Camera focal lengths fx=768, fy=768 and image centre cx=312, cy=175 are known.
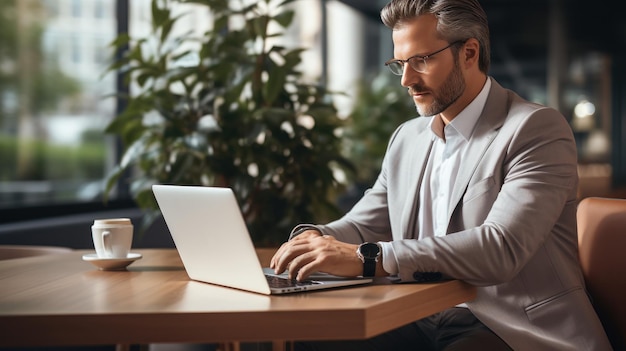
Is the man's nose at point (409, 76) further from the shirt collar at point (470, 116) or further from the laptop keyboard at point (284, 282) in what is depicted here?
the laptop keyboard at point (284, 282)

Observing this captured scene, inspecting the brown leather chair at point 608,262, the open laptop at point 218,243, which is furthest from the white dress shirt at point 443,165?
the open laptop at point 218,243

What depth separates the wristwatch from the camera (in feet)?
5.19

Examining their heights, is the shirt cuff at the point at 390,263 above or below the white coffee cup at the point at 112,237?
above

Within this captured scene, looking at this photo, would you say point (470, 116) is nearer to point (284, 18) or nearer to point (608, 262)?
point (608, 262)

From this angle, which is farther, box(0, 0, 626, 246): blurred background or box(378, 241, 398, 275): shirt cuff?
box(0, 0, 626, 246): blurred background

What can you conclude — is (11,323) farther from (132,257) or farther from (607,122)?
(607,122)

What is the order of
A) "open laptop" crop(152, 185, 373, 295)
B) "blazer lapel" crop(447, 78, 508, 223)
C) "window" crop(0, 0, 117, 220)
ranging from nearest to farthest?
"open laptop" crop(152, 185, 373, 295) < "blazer lapel" crop(447, 78, 508, 223) < "window" crop(0, 0, 117, 220)

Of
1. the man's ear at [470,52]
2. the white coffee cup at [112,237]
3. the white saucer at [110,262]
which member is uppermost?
the man's ear at [470,52]

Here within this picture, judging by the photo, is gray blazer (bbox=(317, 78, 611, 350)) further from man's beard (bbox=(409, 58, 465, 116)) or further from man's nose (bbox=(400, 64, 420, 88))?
man's nose (bbox=(400, 64, 420, 88))

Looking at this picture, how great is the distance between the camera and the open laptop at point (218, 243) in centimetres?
Answer: 143

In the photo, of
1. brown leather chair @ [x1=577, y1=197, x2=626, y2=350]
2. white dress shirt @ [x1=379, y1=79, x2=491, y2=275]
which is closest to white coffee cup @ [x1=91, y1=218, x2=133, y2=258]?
white dress shirt @ [x1=379, y1=79, x2=491, y2=275]

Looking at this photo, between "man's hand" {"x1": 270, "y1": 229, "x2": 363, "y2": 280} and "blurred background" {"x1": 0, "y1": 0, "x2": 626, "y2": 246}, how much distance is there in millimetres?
1834

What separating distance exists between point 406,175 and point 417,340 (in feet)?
Answer: 1.45

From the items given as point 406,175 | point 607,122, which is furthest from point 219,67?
point 607,122
